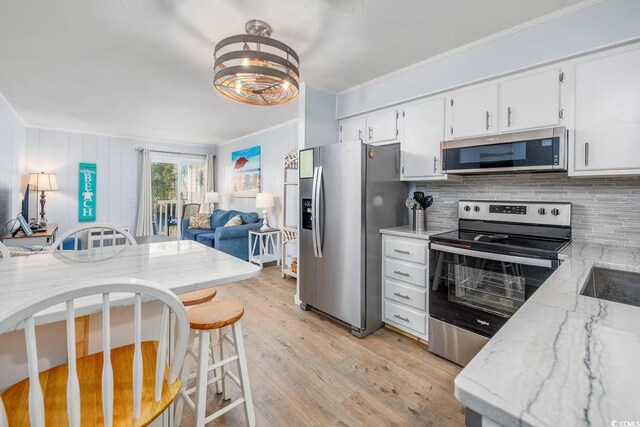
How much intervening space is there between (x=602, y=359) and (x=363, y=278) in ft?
6.49

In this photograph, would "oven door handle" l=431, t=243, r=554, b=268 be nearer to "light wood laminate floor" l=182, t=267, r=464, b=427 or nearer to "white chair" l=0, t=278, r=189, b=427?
"light wood laminate floor" l=182, t=267, r=464, b=427

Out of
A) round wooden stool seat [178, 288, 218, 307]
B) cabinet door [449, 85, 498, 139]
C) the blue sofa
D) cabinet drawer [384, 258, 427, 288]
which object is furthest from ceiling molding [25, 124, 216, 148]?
cabinet door [449, 85, 498, 139]

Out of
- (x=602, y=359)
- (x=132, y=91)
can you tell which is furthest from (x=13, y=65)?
(x=602, y=359)

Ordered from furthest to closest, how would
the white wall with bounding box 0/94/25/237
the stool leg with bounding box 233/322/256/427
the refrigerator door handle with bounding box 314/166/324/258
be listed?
the white wall with bounding box 0/94/25/237, the refrigerator door handle with bounding box 314/166/324/258, the stool leg with bounding box 233/322/256/427

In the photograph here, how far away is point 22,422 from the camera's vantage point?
0.78m

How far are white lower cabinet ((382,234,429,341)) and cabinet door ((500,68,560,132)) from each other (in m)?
1.08

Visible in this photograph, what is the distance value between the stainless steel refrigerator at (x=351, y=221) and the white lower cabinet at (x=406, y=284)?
0.25 feet

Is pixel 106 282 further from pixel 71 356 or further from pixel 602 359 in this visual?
pixel 602 359

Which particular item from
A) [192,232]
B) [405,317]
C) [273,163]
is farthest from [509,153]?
[192,232]

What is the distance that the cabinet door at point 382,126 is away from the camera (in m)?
2.86

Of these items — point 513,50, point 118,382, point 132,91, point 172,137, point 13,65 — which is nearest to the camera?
point 118,382

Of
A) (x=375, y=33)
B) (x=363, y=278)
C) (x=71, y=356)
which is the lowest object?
(x=363, y=278)

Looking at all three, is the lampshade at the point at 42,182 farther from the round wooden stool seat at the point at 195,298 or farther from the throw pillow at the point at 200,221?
the round wooden stool seat at the point at 195,298

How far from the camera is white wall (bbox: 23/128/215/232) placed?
525cm
